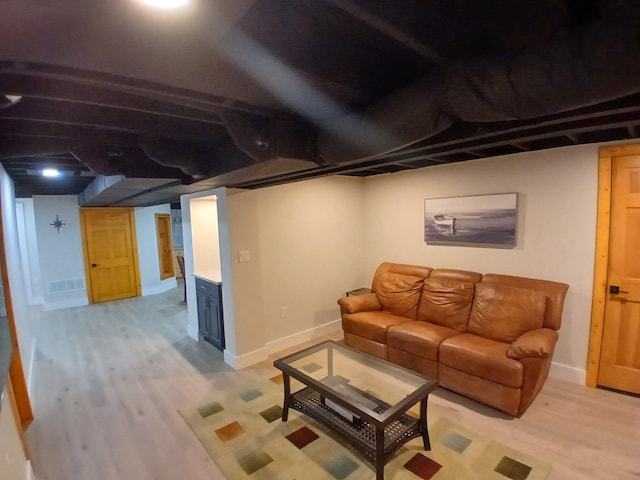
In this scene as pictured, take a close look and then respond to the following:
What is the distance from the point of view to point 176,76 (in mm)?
1178

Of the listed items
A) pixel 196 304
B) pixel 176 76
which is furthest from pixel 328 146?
pixel 196 304

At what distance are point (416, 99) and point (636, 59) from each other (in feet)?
2.15

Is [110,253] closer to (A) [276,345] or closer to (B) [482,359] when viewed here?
(A) [276,345]

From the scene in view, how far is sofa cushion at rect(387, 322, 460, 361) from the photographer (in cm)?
290

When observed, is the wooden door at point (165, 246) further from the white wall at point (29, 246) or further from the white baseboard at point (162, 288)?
the white wall at point (29, 246)

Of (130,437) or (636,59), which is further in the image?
(130,437)

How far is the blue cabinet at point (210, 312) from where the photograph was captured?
372 cm

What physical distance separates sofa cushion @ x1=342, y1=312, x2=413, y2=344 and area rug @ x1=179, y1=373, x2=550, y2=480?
3.03ft

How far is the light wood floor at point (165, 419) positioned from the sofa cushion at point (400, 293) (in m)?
1.00

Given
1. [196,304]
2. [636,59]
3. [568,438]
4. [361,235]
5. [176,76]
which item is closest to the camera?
[636,59]

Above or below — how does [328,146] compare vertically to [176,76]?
below

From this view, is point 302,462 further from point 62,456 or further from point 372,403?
point 62,456

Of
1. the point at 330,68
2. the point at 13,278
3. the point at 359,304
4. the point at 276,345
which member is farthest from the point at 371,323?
the point at 13,278

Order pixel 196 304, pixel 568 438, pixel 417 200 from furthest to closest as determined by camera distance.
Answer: pixel 196 304
pixel 417 200
pixel 568 438
